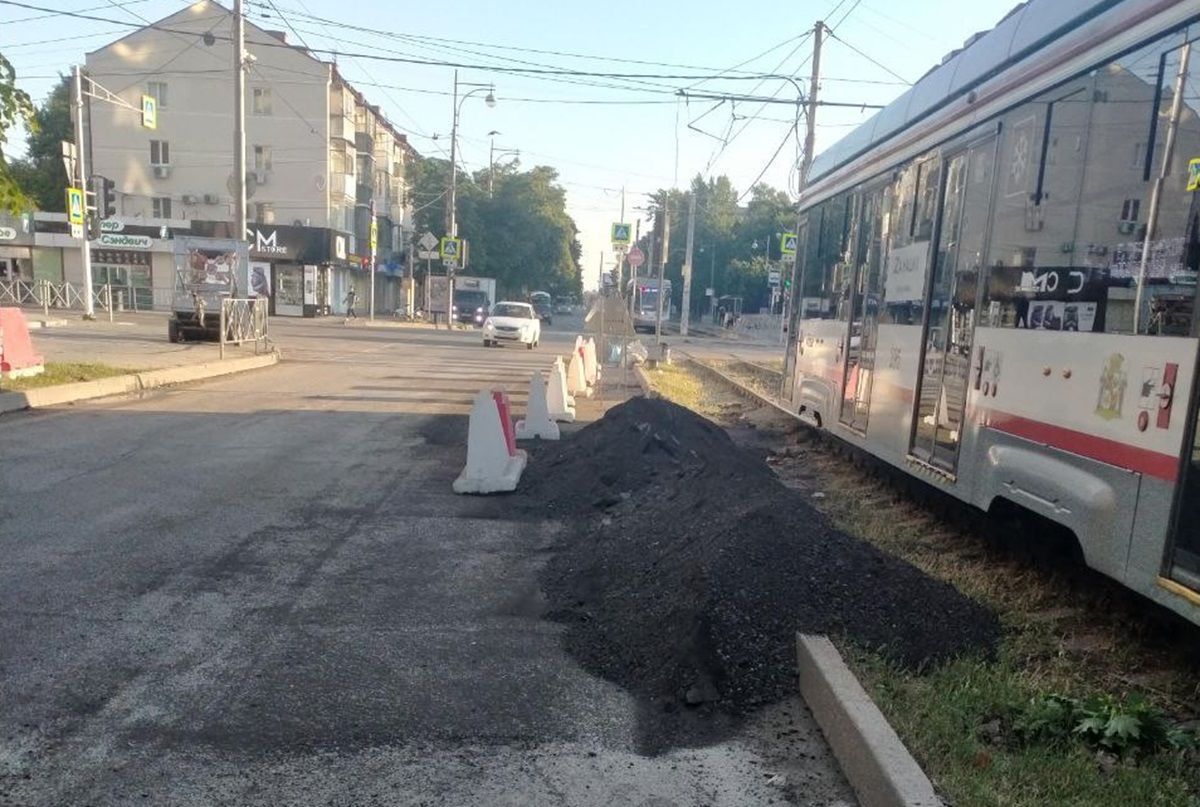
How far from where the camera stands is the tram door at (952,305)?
6102mm

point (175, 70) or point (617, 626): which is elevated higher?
point (175, 70)

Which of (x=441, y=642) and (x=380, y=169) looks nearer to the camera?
(x=441, y=642)

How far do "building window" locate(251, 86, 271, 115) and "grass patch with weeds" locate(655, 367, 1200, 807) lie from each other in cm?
4759

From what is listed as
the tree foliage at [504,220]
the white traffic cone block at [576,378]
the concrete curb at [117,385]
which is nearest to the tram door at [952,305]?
the white traffic cone block at [576,378]

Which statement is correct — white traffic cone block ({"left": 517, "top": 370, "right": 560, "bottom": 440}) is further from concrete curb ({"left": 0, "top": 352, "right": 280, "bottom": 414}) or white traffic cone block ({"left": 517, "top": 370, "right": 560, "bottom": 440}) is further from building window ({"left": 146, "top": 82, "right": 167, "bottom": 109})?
building window ({"left": 146, "top": 82, "right": 167, "bottom": 109})

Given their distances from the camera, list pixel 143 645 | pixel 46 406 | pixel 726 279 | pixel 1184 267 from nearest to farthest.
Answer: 1. pixel 1184 267
2. pixel 143 645
3. pixel 46 406
4. pixel 726 279

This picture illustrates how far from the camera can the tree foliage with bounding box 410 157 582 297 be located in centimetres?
6400

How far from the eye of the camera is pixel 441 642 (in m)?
4.60

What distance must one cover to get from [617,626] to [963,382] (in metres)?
3.02

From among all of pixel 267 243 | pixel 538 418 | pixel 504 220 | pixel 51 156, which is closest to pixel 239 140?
pixel 538 418

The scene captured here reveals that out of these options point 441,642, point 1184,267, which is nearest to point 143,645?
point 441,642

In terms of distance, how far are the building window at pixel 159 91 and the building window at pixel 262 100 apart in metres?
4.28

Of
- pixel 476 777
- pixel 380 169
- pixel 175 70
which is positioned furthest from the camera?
pixel 380 169

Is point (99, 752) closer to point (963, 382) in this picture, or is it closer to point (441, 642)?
point (441, 642)
